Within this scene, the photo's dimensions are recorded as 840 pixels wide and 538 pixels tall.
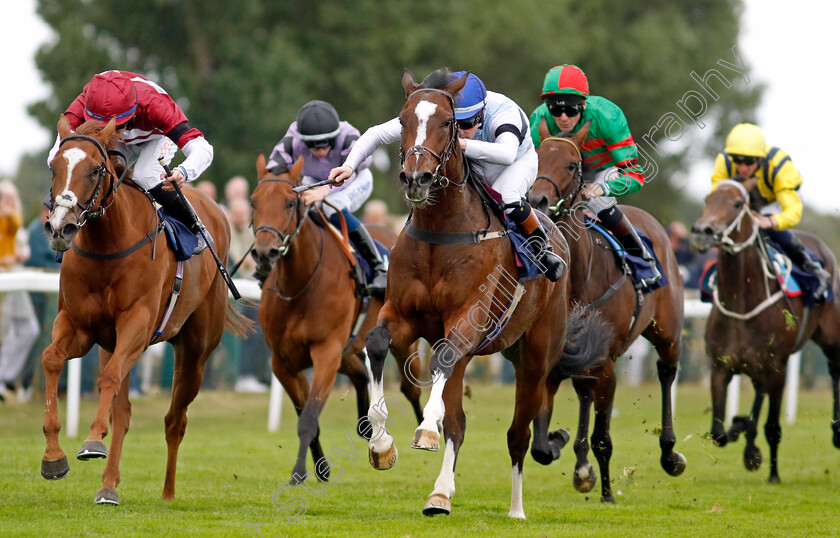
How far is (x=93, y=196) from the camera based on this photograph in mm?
5965

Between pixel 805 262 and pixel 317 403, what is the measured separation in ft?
15.3

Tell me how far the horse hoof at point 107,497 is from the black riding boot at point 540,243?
9.23 feet

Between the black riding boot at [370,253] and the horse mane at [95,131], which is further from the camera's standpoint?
the black riding boot at [370,253]

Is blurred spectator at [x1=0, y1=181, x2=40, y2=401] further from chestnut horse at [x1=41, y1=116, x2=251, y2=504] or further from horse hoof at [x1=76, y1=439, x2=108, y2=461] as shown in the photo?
horse hoof at [x1=76, y1=439, x2=108, y2=461]

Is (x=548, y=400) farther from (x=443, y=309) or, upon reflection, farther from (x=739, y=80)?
(x=739, y=80)

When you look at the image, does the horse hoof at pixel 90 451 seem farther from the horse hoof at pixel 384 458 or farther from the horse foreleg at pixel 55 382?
the horse hoof at pixel 384 458

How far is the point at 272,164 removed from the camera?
27.7ft

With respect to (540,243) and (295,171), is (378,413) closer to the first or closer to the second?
(540,243)

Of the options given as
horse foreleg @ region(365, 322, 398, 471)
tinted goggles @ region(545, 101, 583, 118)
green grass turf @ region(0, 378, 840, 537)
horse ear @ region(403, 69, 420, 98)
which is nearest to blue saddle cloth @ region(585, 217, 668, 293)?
tinted goggles @ region(545, 101, 583, 118)

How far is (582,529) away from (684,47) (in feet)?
82.2

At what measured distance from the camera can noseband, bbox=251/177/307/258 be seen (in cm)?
794

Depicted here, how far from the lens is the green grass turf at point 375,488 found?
6.05 metres

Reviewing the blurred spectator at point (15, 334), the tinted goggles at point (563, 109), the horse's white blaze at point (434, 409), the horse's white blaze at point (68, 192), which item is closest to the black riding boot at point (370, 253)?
the tinted goggles at point (563, 109)

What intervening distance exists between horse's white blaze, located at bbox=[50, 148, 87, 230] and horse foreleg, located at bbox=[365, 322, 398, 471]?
5.44 feet
